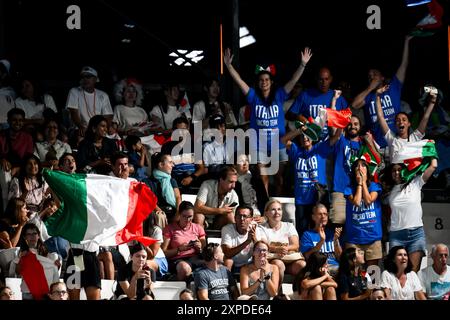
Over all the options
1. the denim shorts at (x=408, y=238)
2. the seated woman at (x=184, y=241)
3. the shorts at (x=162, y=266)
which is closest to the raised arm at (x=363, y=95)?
the denim shorts at (x=408, y=238)

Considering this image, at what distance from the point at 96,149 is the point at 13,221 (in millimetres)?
1602

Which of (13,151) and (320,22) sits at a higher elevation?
(320,22)

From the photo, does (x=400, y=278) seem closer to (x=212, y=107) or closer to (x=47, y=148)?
(x=212, y=107)

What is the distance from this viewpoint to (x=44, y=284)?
15023mm

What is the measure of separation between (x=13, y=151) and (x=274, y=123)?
9.52ft

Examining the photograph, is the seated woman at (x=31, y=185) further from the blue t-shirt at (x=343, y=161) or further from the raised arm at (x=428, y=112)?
the raised arm at (x=428, y=112)

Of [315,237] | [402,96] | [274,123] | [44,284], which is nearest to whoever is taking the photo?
[44,284]

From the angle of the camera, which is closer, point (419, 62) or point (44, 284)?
point (44, 284)

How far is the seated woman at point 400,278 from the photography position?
623 inches

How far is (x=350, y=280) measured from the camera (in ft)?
51.4

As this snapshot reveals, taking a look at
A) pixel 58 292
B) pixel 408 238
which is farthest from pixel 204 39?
pixel 58 292
